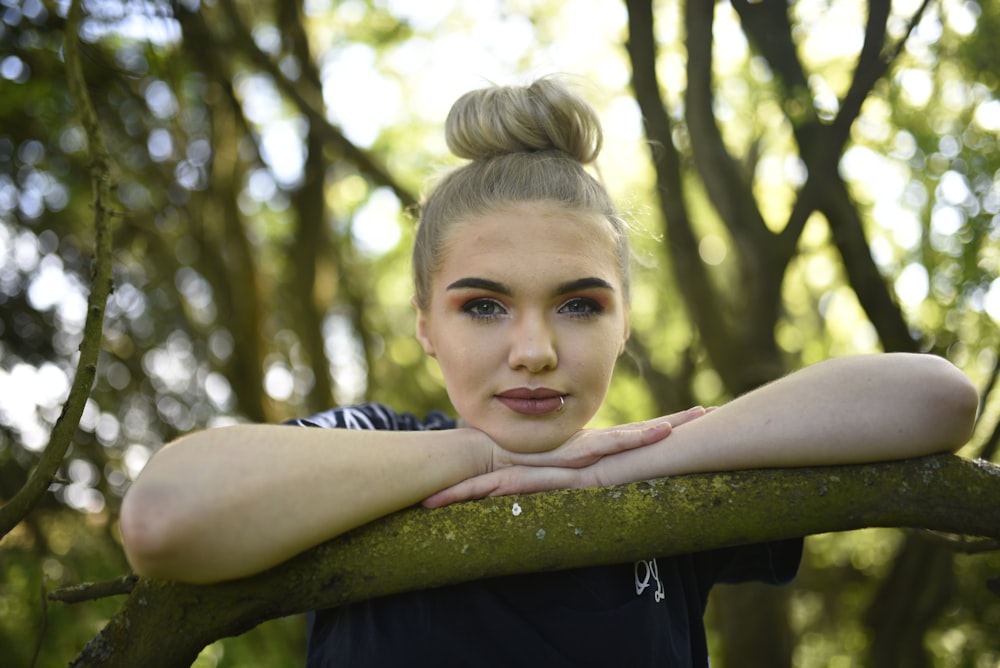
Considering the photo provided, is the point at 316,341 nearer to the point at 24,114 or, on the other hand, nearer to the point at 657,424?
the point at 24,114

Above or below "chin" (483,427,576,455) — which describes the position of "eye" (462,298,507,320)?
above

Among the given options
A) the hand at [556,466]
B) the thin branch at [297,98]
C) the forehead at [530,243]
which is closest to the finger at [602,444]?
the hand at [556,466]

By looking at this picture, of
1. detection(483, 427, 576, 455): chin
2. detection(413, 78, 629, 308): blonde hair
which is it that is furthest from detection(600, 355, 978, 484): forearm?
detection(413, 78, 629, 308): blonde hair

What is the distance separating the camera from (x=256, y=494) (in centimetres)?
134

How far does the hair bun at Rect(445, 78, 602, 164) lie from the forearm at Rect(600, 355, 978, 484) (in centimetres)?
84

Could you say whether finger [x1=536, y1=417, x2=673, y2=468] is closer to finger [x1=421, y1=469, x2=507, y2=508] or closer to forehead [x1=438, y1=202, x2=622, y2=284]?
finger [x1=421, y1=469, x2=507, y2=508]

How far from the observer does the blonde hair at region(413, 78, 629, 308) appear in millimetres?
1900

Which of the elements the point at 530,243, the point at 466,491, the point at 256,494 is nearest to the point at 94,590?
the point at 256,494

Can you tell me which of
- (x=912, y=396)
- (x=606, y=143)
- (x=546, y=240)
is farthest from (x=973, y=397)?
(x=606, y=143)

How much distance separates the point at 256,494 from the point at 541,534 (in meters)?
0.47

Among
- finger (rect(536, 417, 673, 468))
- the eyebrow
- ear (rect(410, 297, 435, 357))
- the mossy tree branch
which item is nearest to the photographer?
the mossy tree branch

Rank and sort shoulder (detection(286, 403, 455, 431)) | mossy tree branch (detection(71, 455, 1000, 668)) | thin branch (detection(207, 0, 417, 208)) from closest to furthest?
1. mossy tree branch (detection(71, 455, 1000, 668))
2. shoulder (detection(286, 403, 455, 431))
3. thin branch (detection(207, 0, 417, 208))

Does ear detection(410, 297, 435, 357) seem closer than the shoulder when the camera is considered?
No

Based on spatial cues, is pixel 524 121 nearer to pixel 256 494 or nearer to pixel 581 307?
pixel 581 307
